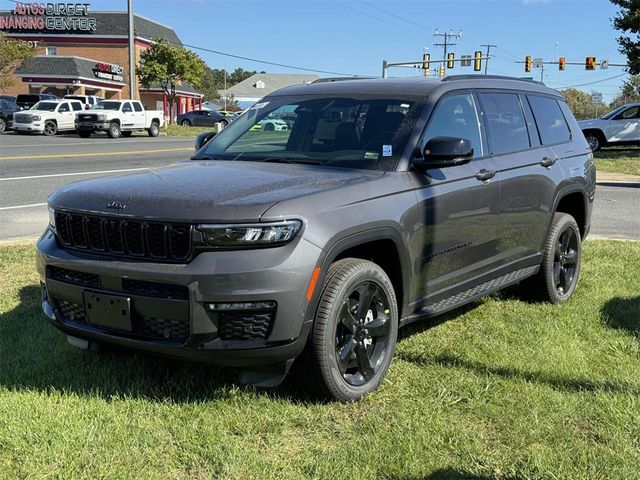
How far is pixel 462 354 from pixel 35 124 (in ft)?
107

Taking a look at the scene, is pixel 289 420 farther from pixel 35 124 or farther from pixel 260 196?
pixel 35 124

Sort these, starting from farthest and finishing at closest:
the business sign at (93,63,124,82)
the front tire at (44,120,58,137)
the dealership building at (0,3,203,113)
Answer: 1. the dealership building at (0,3,203,113)
2. the business sign at (93,63,124,82)
3. the front tire at (44,120,58,137)

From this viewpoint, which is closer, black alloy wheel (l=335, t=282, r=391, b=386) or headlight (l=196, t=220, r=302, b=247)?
headlight (l=196, t=220, r=302, b=247)

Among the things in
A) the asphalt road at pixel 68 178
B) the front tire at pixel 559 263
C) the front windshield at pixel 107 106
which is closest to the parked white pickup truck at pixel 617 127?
the asphalt road at pixel 68 178

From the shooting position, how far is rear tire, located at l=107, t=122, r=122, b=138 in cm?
3262

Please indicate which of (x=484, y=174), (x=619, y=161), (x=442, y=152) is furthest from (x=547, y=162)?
(x=619, y=161)

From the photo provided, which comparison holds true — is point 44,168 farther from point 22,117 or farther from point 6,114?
point 6,114

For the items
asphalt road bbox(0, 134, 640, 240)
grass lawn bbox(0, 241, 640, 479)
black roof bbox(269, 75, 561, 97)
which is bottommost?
grass lawn bbox(0, 241, 640, 479)

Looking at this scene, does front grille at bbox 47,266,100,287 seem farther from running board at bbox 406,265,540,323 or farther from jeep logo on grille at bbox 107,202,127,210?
running board at bbox 406,265,540,323

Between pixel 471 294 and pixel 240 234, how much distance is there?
2172 mm

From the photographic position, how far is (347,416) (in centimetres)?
365

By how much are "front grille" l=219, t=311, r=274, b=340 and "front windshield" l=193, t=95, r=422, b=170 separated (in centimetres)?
134

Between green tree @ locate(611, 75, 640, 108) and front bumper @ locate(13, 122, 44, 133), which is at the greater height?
green tree @ locate(611, 75, 640, 108)

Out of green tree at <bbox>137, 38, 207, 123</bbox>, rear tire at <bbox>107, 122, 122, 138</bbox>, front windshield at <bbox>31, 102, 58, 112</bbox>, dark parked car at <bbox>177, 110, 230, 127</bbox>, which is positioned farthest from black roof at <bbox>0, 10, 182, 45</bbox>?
rear tire at <bbox>107, 122, 122, 138</bbox>
